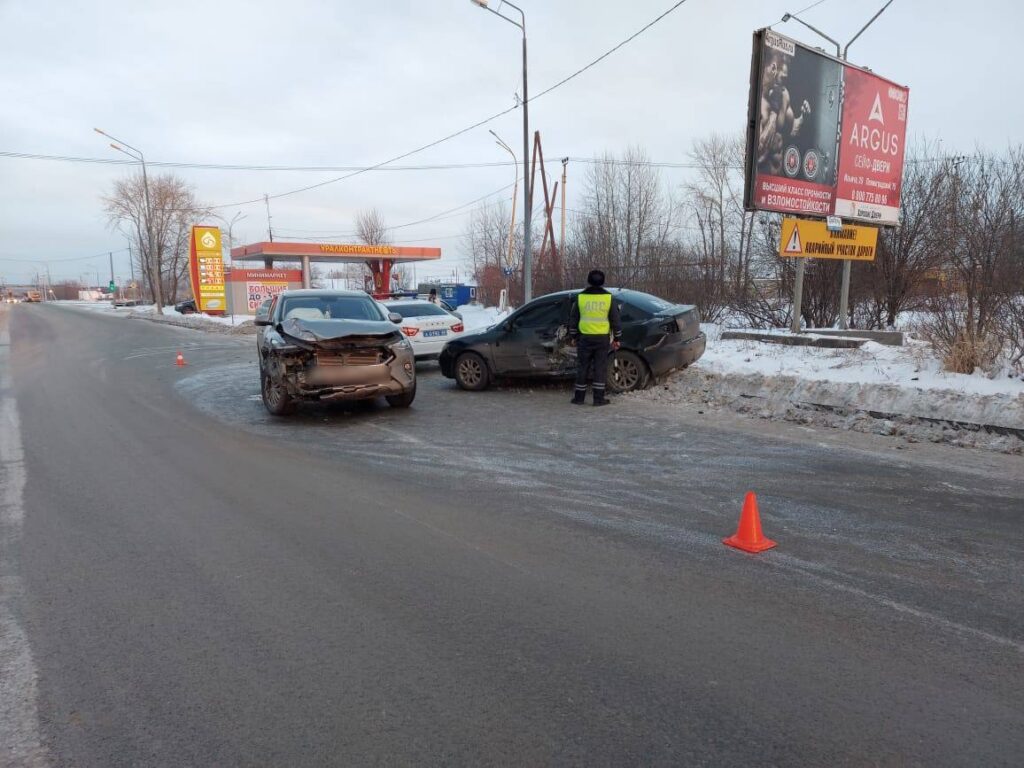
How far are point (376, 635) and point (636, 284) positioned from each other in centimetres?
1964

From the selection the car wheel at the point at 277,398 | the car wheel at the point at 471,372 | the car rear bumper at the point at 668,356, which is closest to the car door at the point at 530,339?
the car wheel at the point at 471,372

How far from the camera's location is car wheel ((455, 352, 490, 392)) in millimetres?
11352

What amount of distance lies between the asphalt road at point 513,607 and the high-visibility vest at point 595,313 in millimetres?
2674

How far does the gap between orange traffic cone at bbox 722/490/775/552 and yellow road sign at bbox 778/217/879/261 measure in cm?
969

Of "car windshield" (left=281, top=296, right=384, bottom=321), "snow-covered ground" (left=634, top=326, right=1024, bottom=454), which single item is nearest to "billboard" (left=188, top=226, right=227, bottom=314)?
"car windshield" (left=281, top=296, right=384, bottom=321)

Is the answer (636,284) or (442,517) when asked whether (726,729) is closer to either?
(442,517)

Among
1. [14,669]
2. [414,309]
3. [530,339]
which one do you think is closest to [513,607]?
[14,669]

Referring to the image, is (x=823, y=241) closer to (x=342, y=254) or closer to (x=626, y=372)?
(x=626, y=372)

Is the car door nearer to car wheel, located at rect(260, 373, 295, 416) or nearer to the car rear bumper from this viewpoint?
the car rear bumper

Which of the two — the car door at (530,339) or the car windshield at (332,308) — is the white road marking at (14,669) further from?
the car door at (530,339)

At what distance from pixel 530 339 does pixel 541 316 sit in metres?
0.40

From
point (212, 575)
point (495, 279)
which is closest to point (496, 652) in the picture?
point (212, 575)

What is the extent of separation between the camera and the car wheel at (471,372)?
1135 cm

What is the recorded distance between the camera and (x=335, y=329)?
8.86 m
